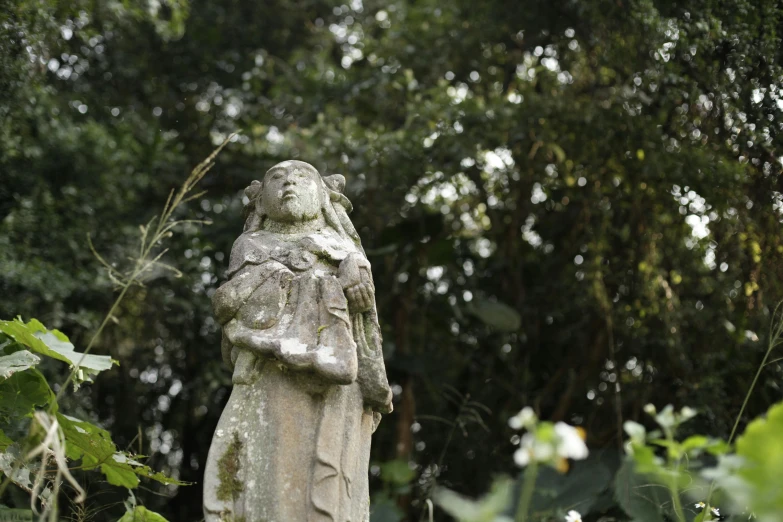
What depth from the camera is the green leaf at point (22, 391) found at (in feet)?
17.3

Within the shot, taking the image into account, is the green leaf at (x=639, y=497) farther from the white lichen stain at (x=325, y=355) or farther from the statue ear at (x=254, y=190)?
the statue ear at (x=254, y=190)

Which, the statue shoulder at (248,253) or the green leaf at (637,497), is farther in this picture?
the green leaf at (637,497)

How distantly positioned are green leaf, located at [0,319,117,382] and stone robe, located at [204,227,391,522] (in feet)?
3.62

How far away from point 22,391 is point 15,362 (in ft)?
0.94

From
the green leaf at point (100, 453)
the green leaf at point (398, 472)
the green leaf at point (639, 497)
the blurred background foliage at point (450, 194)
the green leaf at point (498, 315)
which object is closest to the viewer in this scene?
the green leaf at point (100, 453)

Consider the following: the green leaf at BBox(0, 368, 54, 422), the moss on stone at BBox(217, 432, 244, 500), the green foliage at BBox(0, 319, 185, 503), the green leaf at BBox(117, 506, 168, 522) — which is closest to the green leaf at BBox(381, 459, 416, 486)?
the green foliage at BBox(0, 319, 185, 503)

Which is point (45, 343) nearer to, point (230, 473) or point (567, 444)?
point (230, 473)

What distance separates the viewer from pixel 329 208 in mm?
5105

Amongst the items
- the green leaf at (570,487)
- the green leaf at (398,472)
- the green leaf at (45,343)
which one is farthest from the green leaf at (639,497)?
the green leaf at (45,343)

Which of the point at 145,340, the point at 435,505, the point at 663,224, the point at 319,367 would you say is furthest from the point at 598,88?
the point at 319,367

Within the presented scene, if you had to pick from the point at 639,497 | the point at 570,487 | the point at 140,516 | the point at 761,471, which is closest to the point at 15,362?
the point at 140,516

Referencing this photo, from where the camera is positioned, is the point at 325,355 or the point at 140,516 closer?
the point at 325,355

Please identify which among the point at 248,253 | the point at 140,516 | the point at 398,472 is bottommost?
the point at 140,516

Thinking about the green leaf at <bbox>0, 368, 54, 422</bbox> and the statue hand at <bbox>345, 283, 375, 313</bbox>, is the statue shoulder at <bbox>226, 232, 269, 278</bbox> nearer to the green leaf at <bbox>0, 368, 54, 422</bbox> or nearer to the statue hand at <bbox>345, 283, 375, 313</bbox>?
the statue hand at <bbox>345, 283, 375, 313</bbox>
